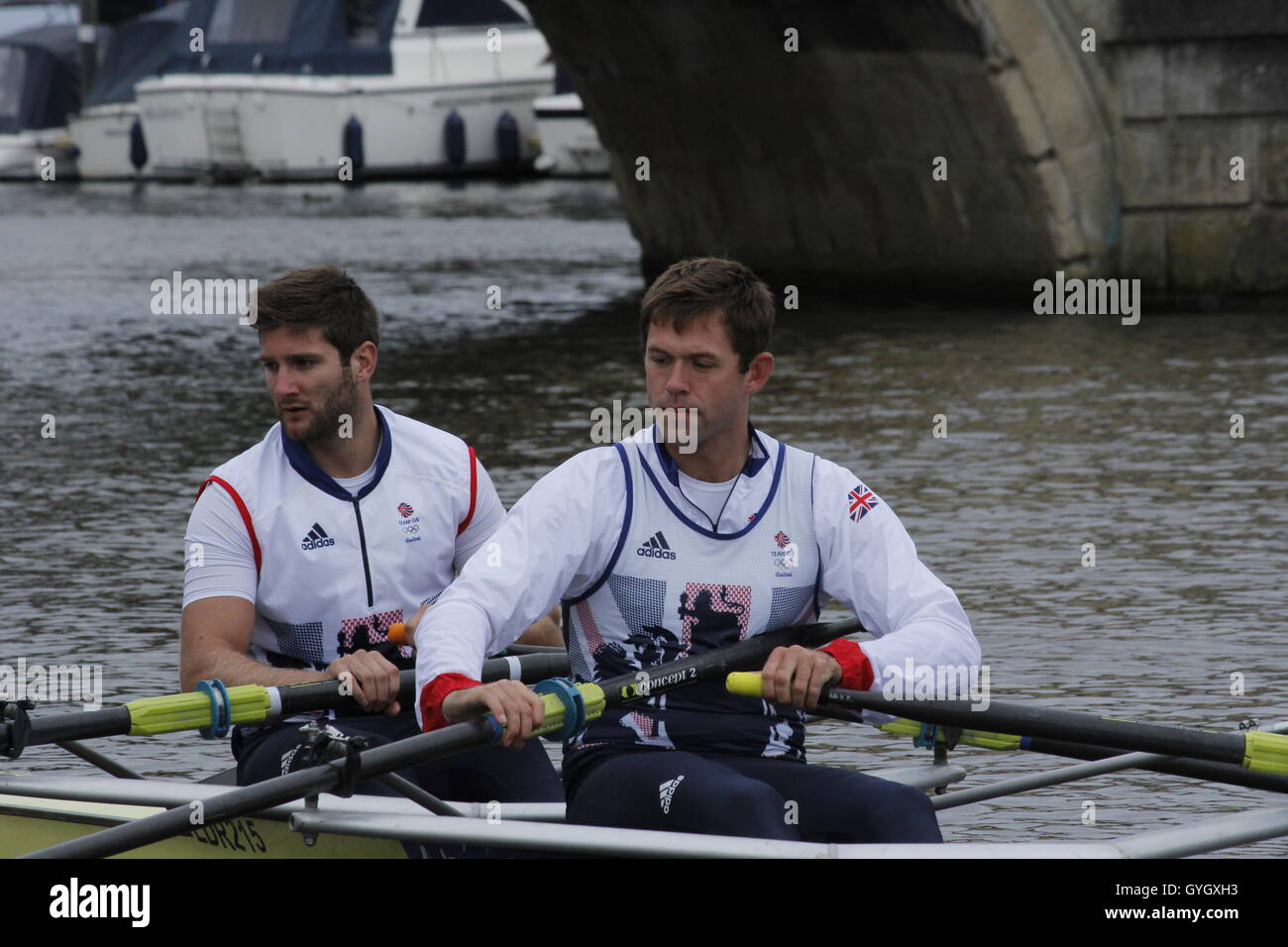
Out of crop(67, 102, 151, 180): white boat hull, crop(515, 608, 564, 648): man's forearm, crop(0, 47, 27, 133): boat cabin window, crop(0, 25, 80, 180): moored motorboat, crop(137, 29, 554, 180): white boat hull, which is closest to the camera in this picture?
crop(515, 608, 564, 648): man's forearm

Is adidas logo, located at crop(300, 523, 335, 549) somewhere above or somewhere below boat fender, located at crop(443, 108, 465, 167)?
below

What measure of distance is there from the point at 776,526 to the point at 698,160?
58.8 ft

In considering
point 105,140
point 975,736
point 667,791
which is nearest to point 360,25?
point 105,140

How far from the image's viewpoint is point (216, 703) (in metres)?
5.10

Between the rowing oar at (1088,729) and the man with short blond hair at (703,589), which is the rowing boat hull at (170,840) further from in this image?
the rowing oar at (1088,729)

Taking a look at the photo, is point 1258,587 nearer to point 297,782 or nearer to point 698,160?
point 297,782

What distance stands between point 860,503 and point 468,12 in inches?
1834

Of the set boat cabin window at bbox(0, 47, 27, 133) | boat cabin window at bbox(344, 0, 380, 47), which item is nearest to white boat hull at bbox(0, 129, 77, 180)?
boat cabin window at bbox(0, 47, 27, 133)

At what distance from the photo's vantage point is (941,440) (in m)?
12.5

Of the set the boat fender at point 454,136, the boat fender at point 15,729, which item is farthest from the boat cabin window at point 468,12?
the boat fender at point 15,729

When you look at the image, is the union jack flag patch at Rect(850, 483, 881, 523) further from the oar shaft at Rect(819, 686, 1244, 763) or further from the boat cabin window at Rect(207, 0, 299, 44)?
the boat cabin window at Rect(207, 0, 299, 44)

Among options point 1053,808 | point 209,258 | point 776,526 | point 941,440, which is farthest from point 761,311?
point 209,258

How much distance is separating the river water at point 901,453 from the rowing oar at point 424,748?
1709mm

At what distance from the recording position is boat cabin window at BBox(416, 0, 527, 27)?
4900cm
